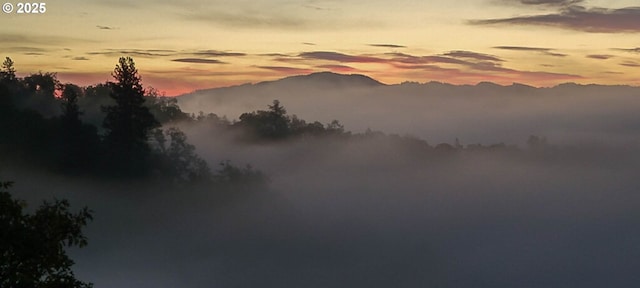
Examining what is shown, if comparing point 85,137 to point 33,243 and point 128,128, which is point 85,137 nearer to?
point 128,128

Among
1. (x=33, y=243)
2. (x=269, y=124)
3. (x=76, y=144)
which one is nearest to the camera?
(x=33, y=243)

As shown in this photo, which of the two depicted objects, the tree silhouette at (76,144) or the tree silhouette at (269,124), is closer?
the tree silhouette at (76,144)

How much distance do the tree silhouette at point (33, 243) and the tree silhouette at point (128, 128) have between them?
4813cm

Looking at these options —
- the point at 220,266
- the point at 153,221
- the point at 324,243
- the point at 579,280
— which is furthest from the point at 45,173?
the point at 579,280

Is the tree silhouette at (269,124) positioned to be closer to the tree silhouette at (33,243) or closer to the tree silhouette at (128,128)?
the tree silhouette at (128,128)

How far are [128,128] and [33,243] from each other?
161ft

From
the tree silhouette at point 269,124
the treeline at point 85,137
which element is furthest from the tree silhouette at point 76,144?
the tree silhouette at point 269,124

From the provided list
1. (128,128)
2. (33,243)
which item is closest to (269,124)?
(128,128)

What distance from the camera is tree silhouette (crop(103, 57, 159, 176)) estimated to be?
198 ft

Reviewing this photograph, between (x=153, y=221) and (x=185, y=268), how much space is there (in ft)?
40.7

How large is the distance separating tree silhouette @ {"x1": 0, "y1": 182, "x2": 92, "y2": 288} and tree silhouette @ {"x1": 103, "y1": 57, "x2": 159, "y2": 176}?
48.1m

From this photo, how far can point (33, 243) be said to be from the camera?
1255cm

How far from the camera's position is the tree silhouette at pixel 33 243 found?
1226cm

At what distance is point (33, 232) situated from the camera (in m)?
12.6
